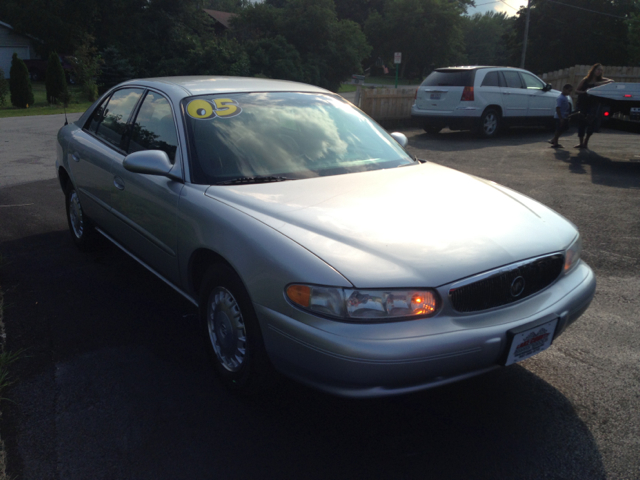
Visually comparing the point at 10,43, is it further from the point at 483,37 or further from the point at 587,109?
the point at 483,37

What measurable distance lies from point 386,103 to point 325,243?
14.2 meters

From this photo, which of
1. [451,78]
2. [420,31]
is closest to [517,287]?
[451,78]

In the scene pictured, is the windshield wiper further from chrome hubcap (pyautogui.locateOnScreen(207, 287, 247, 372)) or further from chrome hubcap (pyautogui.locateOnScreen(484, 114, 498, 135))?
chrome hubcap (pyautogui.locateOnScreen(484, 114, 498, 135))

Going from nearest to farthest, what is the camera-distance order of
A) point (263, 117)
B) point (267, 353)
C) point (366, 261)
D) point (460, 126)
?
1. point (366, 261)
2. point (267, 353)
3. point (263, 117)
4. point (460, 126)

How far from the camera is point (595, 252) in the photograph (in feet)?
17.7

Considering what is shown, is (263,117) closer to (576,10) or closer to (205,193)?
(205,193)

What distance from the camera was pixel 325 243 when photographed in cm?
259

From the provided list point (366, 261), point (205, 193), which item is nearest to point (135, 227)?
point (205, 193)

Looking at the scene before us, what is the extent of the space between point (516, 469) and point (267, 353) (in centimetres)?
121

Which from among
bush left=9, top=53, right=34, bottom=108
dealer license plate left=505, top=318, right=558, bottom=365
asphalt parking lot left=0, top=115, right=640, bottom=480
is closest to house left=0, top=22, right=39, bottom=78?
bush left=9, top=53, right=34, bottom=108

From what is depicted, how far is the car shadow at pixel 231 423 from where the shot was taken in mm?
2512

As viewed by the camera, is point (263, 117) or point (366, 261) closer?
point (366, 261)

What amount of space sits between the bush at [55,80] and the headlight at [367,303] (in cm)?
2367

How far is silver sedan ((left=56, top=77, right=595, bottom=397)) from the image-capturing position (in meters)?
2.40
